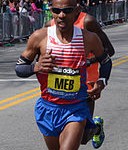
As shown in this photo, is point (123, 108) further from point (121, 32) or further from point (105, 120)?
point (121, 32)

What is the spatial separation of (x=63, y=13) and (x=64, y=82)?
1.93 feet

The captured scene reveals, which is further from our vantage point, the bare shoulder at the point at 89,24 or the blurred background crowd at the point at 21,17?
the blurred background crowd at the point at 21,17

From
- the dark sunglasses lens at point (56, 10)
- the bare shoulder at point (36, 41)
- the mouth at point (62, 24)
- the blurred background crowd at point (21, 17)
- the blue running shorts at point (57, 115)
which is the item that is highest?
the dark sunglasses lens at point (56, 10)

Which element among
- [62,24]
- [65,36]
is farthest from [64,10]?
[65,36]

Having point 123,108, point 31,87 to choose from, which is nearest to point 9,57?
point 31,87

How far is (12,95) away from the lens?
11.0 m

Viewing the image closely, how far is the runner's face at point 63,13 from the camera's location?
4832 millimetres

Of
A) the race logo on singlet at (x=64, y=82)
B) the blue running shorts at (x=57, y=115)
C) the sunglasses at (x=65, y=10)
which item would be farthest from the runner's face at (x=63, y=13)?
the blue running shorts at (x=57, y=115)

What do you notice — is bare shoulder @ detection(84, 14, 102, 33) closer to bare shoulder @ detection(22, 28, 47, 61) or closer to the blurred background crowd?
bare shoulder @ detection(22, 28, 47, 61)

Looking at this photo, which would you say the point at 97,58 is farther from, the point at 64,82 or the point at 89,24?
the point at 89,24

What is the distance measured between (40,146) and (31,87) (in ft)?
15.8

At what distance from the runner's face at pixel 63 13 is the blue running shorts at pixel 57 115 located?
2.20ft

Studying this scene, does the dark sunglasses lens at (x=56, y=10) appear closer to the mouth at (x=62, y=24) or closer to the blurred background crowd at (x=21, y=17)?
the mouth at (x=62, y=24)

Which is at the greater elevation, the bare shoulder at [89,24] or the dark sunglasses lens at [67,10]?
the dark sunglasses lens at [67,10]
